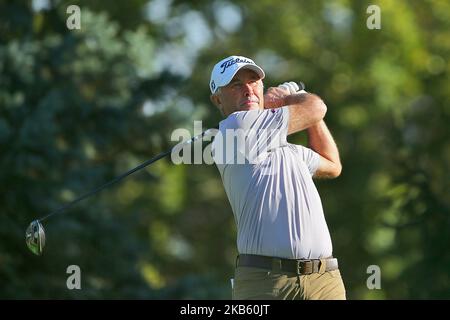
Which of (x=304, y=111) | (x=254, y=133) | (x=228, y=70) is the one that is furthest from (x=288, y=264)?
(x=228, y=70)

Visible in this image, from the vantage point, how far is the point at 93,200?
1736 centimetres

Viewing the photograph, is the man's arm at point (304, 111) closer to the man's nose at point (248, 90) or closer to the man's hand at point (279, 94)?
the man's hand at point (279, 94)

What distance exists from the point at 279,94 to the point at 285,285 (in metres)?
1.03

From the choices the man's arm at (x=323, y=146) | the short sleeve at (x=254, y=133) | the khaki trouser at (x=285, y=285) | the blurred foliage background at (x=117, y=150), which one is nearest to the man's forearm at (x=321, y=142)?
the man's arm at (x=323, y=146)

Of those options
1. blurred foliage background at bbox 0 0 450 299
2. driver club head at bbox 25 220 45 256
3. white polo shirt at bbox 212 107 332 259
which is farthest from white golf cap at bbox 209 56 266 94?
blurred foliage background at bbox 0 0 450 299

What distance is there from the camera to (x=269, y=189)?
610 cm

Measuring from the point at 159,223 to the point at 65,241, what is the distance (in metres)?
11.0

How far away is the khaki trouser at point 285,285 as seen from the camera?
6059mm

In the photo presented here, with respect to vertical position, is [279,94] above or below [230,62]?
below

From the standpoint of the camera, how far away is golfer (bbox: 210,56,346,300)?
6.05 metres

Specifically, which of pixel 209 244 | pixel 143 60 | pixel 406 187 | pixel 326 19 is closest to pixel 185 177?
pixel 209 244

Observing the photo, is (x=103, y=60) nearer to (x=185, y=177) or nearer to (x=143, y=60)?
(x=143, y=60)

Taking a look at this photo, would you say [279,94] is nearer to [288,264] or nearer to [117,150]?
[288,264]
